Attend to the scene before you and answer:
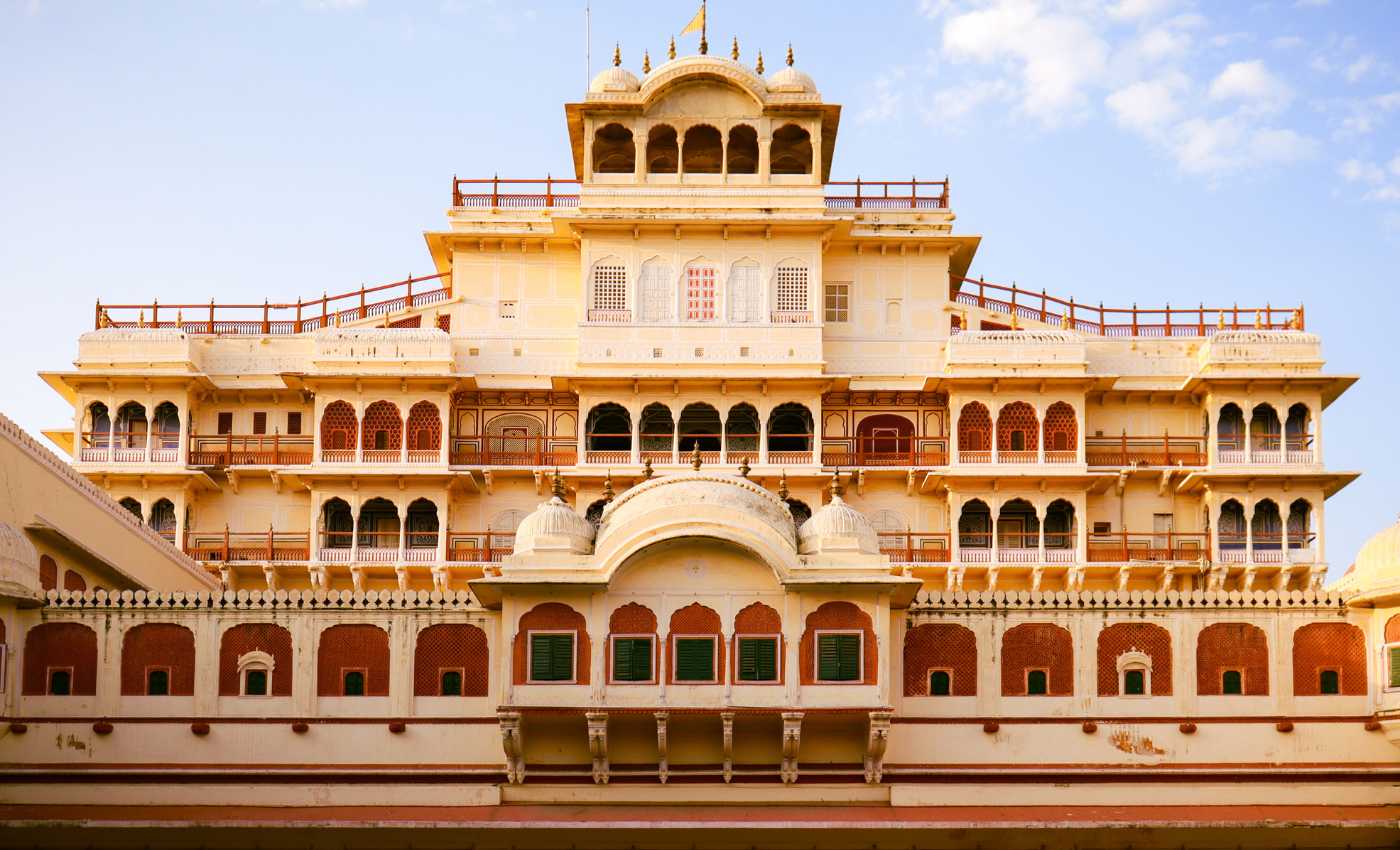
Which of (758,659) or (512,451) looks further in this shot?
(512,451)

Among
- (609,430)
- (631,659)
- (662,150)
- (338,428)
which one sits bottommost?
(631,659)

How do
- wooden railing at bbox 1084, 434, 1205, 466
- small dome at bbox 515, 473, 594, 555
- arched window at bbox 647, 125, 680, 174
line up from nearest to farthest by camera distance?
small dome at bbox 515, 473, 594, 555 < wooden railing at bbox 1084, 434, 1205, 466 < arched window at bbox 647, 125, 680, 174

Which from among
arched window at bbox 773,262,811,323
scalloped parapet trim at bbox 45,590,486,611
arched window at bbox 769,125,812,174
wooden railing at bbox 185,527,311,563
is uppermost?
arched window at bbox 769,125,812,174

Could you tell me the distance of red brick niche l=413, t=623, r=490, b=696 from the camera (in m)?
40.3

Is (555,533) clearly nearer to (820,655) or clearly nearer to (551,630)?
(551,630)

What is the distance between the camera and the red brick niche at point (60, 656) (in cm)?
3997

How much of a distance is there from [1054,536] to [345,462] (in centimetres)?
1686

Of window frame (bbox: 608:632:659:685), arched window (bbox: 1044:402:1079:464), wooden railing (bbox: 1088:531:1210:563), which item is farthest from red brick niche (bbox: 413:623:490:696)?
wooden railing (bbox: 1088:531:1210:563)

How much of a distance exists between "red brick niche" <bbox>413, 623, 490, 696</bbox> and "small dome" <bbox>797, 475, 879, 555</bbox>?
5992 mm

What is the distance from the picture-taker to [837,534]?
39.5 meters

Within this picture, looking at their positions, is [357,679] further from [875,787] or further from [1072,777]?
[1072,777]

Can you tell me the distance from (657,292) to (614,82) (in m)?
5.43

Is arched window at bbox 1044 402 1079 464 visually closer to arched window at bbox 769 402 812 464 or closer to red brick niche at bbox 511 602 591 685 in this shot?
arched window at bbox 769 402 812 464

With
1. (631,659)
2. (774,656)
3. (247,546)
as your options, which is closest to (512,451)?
(247,546)
